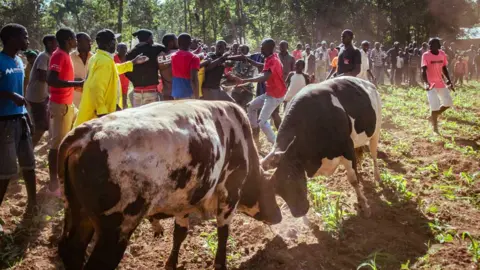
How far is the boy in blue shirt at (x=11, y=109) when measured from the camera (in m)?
4.72

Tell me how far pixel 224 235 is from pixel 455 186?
3940 mm

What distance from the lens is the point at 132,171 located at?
296 cm

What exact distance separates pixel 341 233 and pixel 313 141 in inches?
44.4

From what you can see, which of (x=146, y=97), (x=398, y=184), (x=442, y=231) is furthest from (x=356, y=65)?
(x=442, y=231)

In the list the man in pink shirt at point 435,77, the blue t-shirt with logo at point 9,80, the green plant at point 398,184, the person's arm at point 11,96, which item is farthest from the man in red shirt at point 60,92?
the man in pink shirt at point 435,77

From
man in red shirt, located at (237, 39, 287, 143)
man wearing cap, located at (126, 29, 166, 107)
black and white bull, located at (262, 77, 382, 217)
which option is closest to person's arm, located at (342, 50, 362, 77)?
man in red shirt, located at (237, 39, 287, 143)

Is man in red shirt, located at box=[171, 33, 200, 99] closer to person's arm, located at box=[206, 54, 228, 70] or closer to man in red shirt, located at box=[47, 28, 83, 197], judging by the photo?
person's arm, located at box=[206, 54, 228, 70]

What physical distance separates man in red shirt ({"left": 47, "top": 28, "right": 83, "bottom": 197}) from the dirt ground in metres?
0.68

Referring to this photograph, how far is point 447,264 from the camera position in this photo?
4.14 metres

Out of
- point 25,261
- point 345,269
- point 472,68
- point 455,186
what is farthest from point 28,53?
point 472,68

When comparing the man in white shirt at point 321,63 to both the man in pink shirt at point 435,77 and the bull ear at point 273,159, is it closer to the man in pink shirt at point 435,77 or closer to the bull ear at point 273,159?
the man in pink shirt at point 435,77

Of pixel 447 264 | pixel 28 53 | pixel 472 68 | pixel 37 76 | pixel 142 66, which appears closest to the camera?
pixel 447 264

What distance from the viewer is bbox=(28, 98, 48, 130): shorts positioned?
22.0ft

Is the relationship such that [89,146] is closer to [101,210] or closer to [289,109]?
[101,210]
